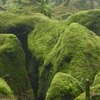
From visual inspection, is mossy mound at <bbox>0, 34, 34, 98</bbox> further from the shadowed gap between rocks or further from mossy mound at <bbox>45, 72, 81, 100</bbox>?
mossy mound at <bbox>45, 72, 81, 100</bbox>

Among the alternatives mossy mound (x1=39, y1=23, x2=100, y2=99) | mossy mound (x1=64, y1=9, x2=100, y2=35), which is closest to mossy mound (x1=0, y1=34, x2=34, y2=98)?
mossy mound (x1=39, y1=23, x2=100, y2=99)

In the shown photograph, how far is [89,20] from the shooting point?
24.2 m

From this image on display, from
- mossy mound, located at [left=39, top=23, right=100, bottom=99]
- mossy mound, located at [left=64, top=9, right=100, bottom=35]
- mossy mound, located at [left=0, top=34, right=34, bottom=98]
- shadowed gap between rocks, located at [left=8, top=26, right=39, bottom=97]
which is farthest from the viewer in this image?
mossy mound, located at [left=64, top=9, right=100, bottom=35]

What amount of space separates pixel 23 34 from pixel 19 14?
3.94m

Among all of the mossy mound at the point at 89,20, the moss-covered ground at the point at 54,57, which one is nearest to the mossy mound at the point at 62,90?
the moss-covered ground at the point at 54,57

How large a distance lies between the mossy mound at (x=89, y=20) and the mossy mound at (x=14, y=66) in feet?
21.1

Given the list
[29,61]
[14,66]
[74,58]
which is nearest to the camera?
[74,58]

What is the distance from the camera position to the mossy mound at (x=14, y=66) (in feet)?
61.7

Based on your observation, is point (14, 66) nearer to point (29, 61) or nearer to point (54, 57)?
point (54, 57)

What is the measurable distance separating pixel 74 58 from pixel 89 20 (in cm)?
704

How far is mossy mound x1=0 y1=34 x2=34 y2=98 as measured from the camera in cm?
1880

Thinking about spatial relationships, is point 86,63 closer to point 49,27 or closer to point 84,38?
point 84,38

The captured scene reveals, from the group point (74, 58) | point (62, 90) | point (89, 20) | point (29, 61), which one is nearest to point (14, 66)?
point (29, 61)

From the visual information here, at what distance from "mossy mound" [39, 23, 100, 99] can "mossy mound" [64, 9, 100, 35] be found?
346 cm
